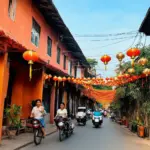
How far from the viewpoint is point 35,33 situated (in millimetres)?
16281

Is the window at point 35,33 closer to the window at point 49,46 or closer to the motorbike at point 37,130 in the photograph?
the window at point 49,46

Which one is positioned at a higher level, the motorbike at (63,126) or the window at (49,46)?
the window at (49,46)

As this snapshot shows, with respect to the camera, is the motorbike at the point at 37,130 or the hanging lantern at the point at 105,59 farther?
the hanging lantern at the point at 105,59

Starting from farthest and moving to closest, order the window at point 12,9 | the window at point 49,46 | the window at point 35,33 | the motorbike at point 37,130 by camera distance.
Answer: the window at point 49,46
the window at point 35,33
the window at point 12,9
the motorbike at point 37,130

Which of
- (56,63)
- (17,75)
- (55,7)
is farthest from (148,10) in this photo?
(56,63)

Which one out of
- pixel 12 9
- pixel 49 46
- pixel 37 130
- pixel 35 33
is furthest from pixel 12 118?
pixel 49 46

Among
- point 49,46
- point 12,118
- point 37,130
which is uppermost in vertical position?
point 49,46

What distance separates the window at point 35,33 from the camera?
622 inches

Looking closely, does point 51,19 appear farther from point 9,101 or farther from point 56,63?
point 9,101

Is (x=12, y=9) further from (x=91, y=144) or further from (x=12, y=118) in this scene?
(x=91, y=144)

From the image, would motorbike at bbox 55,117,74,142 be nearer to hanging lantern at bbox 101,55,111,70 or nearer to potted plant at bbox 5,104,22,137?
potted plant at bbox 5,104,22,137

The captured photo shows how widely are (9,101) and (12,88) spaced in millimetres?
704

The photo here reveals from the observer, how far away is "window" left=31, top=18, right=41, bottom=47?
15805 millimetres

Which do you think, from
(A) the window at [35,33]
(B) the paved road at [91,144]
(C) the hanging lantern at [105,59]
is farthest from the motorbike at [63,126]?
(A) the window at [35,33]
